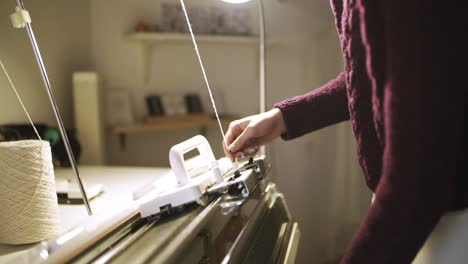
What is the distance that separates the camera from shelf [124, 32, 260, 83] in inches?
Result: 69.6

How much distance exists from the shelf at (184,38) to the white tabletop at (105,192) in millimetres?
696

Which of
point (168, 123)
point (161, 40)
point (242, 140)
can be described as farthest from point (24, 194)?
point (161, 40)

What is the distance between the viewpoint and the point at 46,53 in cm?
142

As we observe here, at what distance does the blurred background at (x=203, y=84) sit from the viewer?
1.72 m

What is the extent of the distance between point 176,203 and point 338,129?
1535 millimetres

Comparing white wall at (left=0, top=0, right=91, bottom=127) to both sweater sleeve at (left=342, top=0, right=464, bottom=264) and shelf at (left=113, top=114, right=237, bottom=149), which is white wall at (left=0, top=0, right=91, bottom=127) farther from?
sweater sleeve at (left=342, top=0, right=464, bottom=264)

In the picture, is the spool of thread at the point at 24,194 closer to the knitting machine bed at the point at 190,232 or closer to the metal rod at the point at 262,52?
the knitting machine bed at the point at 190,232

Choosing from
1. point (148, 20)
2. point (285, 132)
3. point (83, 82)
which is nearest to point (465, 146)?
point (285, 132)

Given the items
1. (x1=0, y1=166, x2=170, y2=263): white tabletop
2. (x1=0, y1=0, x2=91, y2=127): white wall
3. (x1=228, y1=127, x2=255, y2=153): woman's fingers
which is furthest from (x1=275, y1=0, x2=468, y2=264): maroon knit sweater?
(x1=0, y1=0, x2=91, y2=127): white wall

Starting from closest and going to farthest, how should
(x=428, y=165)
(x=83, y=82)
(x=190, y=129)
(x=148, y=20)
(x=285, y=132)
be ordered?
(x=428, y=165) < (x=285, y=132) < (x=83, y=82) < (x=148, y=20) < (x=190, y=129)

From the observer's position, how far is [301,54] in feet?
6.60

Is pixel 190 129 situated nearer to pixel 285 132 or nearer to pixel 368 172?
pixel 285 132

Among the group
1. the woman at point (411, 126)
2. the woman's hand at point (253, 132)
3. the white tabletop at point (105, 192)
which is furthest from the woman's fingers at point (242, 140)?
the woman at point (411, 126)

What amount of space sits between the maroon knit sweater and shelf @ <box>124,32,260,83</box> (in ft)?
4.75
